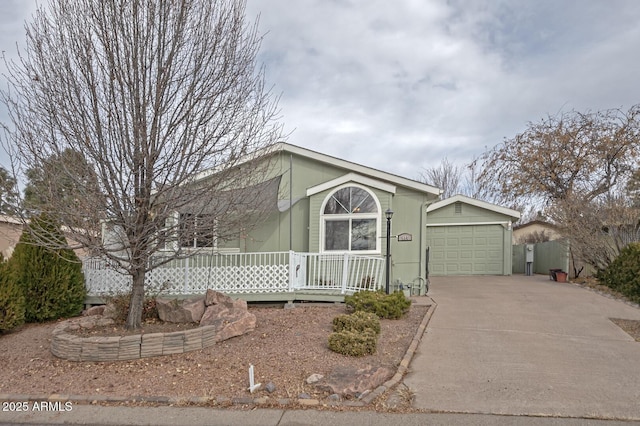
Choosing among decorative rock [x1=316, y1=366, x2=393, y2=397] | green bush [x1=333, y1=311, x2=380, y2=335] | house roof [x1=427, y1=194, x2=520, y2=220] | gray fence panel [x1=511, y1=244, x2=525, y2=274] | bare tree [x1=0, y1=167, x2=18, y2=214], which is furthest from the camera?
gray fence panel [x1=511, y1=244, x2=525, y2=274]

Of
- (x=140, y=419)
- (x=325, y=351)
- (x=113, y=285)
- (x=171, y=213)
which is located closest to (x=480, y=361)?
(x=325, y=351)

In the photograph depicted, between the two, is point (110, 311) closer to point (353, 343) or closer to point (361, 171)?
point (353, 343)

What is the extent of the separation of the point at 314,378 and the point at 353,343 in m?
1.05

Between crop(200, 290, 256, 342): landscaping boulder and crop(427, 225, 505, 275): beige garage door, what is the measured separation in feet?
36.3

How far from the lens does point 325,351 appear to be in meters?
5.91

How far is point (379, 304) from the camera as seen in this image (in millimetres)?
7879

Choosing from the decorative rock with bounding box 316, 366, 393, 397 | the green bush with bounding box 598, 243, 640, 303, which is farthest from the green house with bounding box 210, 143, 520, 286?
the decorative rock with bounding box 316, 366, 393, 397

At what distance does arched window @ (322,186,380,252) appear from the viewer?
10.8 m

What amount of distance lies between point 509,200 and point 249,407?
800 inches

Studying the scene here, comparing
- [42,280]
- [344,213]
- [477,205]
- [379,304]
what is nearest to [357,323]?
[379,304]

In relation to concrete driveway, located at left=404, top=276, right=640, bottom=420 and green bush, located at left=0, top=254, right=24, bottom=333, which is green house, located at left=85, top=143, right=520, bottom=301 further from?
green bush, located at left=0, top=254, right=24, bottom=333

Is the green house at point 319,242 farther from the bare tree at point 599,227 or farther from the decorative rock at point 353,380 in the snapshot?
the bare tree at point 599,227

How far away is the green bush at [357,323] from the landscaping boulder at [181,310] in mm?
2334

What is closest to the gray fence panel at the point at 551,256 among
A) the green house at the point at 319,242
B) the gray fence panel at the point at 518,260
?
the gray fence panel at the point at 518,260
